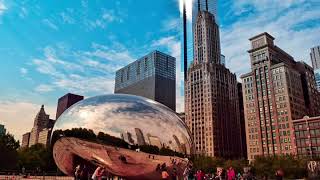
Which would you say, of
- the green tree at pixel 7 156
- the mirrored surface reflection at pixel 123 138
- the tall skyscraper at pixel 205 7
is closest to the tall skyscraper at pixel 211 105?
the tall skyscraper at pixel 205 7

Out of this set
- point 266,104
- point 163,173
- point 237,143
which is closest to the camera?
point 163,173

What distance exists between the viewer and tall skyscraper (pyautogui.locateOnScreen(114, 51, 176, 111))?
160625mm

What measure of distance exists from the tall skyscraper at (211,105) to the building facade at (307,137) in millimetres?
31695

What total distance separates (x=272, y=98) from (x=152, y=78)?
258 ft

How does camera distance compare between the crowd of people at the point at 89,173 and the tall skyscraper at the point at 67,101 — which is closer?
the crowd of people at the point at 89,173

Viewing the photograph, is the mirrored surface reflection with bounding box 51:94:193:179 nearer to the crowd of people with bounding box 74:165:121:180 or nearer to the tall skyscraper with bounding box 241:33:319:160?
the crowd of people with bounding box 74:165:121:180

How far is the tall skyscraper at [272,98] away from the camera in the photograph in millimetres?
92938

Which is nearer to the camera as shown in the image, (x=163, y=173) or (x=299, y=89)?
(x=163, y=173)

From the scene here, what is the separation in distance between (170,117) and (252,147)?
310ft

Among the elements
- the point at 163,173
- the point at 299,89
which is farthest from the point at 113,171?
the point at 299,89

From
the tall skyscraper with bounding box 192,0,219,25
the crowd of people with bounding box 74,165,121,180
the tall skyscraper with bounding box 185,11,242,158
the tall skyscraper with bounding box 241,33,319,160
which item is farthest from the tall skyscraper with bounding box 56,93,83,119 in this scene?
the crowd of people with bounding box 74,165,121,180

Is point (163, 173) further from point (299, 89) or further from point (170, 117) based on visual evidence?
point (299, 89)

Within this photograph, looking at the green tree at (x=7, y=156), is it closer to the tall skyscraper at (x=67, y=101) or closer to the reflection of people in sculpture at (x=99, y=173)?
the reflection of people in sculpture at (x=99, y=173)

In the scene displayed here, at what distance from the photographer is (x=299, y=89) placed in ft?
335
